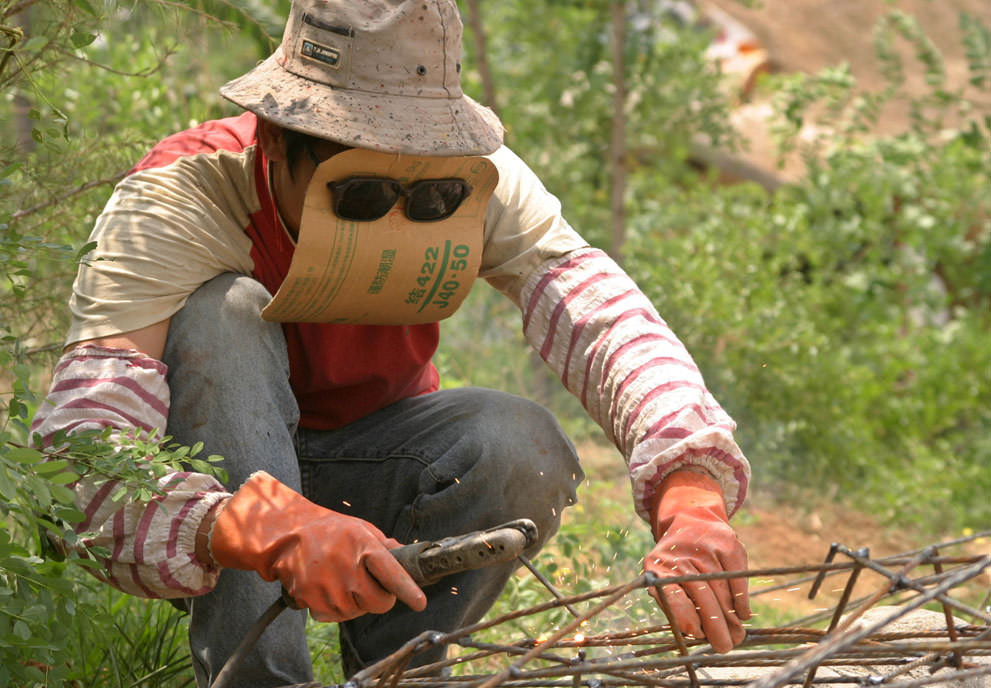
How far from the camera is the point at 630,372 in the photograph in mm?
2154

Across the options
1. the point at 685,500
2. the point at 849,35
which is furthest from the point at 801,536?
the point at 849,35

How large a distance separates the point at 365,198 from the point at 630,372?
59 centimetres

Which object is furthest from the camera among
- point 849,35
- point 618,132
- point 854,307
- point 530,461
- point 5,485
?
point 849,35

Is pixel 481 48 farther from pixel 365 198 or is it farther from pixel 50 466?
pixel 50 466

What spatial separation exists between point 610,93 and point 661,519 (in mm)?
4435

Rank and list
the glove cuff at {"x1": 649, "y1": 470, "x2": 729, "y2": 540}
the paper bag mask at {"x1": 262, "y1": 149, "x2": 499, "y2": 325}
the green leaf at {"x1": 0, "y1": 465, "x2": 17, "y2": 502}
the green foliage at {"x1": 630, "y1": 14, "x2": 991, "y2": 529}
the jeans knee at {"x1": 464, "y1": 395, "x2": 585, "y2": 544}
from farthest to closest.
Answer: the green foliage at {"x1": 630, "y1": 14, "x2": 991, "y2": 529} → the jeans knee at {"x1": 464, "y1": 395, "x2": 585, "y2": 544} → the paper bag mask at {"x1": 262, "y1": 149, "x2": 499, "y2": 325} → the glove cuff at {"x1": 649, "y1": 470, "x2": 729, "y2": 540} → the green leaf at {"x1": 0, "y1": 465, "x2": 17, "y2": 502}

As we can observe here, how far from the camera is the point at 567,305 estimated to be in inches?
90.9

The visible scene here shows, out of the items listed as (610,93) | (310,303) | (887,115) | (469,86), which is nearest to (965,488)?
(610,93)

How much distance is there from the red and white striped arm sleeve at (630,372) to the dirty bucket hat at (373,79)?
365 mm

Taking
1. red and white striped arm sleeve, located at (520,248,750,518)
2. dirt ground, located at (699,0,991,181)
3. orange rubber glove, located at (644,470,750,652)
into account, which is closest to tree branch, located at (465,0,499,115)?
red and white striped arm sleeve, located at (520,248,750,518)

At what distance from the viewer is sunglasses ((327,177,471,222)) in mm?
2043

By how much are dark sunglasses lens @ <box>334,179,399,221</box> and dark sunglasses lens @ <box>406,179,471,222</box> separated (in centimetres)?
4

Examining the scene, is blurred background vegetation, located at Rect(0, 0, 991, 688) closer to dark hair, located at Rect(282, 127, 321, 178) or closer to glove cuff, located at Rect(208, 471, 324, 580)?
dark hair, located at Rect(282, 127, 321, 178)

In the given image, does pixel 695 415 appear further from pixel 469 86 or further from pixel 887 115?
pixel 887 115
